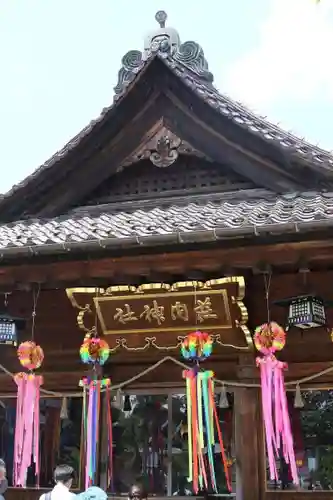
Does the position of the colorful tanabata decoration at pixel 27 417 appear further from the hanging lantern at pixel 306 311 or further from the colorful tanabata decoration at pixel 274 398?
the hanging lantern at pixel 306 311

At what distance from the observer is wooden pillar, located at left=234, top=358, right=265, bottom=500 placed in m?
6.80

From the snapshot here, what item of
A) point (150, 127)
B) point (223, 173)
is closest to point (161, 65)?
point (150, 127)

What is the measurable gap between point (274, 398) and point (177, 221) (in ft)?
6.74

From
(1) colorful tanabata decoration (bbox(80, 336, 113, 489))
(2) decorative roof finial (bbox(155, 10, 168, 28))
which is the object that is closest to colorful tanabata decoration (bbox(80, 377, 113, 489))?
(1) colorful tanabata decoration (bbox(80, 336, 113, 489))

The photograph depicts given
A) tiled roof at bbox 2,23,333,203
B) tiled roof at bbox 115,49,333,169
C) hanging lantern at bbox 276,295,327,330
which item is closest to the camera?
hanging lantern at bbox 276,295,327,330

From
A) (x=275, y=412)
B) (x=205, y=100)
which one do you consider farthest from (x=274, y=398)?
(x=205, y=100)

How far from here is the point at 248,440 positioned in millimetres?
6914

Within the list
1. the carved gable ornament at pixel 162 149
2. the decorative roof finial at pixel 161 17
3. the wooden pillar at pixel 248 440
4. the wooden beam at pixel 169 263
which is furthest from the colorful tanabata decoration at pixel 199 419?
the decorative roof finial at pixel 161 17

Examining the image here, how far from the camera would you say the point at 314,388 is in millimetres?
6996

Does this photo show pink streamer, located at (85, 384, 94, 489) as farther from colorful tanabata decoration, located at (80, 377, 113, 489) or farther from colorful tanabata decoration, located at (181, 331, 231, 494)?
colorful tanabata decoration, located at (181, 331, 231, 494)

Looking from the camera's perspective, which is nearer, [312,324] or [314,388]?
[312,324]

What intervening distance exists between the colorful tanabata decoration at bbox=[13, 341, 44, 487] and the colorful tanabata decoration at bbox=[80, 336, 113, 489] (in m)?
0.53

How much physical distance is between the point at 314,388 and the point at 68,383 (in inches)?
117

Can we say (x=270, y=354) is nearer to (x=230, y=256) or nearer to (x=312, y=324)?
(x=312, y=324)
